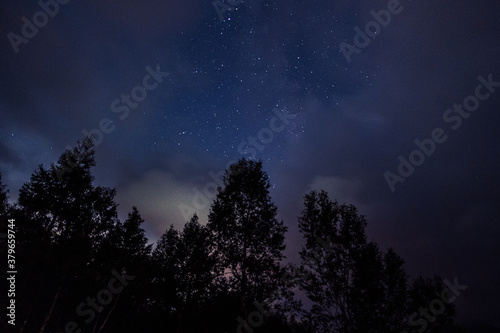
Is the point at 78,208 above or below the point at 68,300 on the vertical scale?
above

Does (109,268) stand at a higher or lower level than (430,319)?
higher

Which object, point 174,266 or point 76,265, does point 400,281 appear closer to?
point 174,266

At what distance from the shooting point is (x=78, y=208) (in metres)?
23.3

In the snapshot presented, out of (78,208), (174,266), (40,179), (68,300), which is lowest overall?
(68,300)

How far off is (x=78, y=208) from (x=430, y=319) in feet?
134

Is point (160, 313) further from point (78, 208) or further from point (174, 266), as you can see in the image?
point (78, 208)

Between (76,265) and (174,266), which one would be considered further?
(174,266)

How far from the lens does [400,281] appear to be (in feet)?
81.7

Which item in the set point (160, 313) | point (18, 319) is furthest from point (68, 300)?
point (160, 313)

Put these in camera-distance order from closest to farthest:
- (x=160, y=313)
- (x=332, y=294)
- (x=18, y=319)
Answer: (x=332, y=294), (x=18, y=319), (x=160, y=313)

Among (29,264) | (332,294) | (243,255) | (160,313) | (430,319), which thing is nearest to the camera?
(243,255)

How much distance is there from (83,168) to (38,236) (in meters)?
7.11

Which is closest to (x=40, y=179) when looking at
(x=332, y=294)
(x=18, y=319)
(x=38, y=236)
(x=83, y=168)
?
(x=83, y=168)

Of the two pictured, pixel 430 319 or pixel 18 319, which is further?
pixel 430 319
